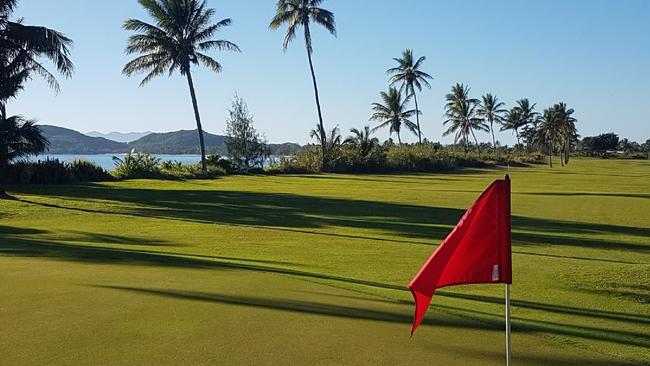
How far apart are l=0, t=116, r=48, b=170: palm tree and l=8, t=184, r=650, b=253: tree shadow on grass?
1851mm

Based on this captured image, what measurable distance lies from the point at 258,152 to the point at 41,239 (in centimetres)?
4701

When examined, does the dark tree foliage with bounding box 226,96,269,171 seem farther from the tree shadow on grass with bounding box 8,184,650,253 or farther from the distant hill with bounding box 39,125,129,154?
the distant hill with bounding box 39,125,129,154

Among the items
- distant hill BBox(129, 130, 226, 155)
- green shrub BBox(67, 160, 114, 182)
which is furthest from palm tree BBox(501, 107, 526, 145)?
green shrub BBox(67, 160, 114, 182)

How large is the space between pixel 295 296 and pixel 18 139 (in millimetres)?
25542

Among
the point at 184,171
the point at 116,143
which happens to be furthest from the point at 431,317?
the point at 116,143

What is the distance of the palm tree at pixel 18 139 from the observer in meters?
29.2

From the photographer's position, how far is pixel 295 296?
8117mm

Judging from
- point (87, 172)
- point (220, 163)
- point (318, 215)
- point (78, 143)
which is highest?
point (78, 143)

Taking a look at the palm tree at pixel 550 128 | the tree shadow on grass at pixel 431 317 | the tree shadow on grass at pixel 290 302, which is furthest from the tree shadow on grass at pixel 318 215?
the palm tree at pixel 550 128

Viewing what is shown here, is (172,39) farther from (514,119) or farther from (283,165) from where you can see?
(514,119)

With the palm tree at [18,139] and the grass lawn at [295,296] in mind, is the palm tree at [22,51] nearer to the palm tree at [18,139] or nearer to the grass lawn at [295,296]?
the palm tree at [18,139]

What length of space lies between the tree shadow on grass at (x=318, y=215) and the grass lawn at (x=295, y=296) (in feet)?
0.57

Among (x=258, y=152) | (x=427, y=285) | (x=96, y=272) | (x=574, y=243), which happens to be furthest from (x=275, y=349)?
(x=258, y=152)

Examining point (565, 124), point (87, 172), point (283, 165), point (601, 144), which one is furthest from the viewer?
point (601, 144)
